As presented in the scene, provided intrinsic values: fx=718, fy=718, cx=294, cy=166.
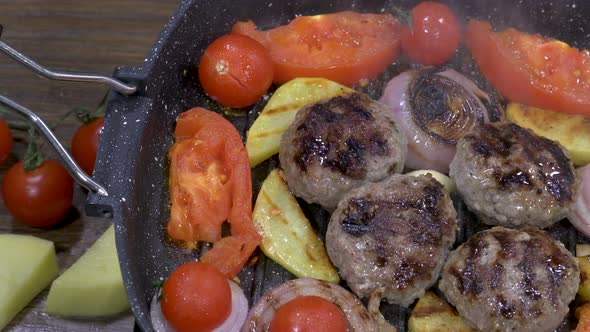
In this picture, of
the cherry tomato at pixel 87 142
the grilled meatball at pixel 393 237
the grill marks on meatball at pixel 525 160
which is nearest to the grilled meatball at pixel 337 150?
the grilled meatball at pixel 393 237

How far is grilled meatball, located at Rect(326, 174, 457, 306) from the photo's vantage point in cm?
285

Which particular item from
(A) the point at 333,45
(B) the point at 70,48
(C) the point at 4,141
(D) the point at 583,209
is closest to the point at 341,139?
(A) the point at 333,45

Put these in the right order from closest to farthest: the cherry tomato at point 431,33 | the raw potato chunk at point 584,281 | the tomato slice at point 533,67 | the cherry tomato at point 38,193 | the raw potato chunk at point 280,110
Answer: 1. the raw potato chunk at point 584,281
2. the raw potato chunk at point 280,110
3. the tomato slice at point 533,67
4. the cherry tomato at point 431,33
5. the cherry tomato at point 38,193

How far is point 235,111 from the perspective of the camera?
11.7 feet

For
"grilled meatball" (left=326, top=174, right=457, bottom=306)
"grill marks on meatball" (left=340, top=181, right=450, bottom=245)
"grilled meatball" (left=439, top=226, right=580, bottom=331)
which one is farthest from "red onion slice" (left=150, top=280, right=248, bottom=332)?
"grilled meatball" (left=439, top=226, right=580, bottom=331)

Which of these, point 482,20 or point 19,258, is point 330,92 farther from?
point 19,258

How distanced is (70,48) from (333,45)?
1871mm

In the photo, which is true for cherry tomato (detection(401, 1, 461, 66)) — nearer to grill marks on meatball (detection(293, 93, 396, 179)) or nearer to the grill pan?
the grill pan

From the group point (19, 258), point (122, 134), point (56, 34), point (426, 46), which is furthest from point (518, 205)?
point (56, 34)

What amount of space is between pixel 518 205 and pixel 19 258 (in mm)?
2433

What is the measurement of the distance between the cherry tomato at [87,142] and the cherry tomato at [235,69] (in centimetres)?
82

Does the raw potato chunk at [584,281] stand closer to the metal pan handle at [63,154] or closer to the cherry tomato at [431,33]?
the cherry tomato at [431,33]

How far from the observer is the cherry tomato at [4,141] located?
402 cm

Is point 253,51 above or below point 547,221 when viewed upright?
above
